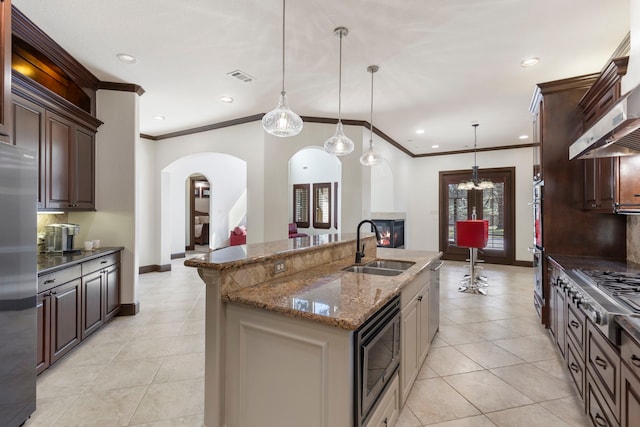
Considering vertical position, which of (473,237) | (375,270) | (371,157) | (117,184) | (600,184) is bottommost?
(375,270)

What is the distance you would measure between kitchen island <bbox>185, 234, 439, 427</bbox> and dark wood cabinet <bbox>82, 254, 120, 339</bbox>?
1973 mm

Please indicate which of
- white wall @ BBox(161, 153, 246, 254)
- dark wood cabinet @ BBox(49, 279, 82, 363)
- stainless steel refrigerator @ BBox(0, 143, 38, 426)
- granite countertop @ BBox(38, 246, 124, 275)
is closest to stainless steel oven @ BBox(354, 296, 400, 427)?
stainless steel refrigerator @ BBox(0, 143, 38, 426)

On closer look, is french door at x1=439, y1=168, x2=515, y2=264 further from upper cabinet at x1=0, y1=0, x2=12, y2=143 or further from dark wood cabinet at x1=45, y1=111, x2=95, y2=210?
upper cabinet at x1=0, y1=0, x2=12, y2=143

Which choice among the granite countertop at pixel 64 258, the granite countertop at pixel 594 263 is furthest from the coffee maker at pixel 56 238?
the granite countertop at pixel 594 263

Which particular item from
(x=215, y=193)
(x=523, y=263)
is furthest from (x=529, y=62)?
(x=215, y=193)

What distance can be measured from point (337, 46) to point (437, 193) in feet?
19.7

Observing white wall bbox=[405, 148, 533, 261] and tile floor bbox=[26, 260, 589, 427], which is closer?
tile floor bbox=[26, 260, 589, 427]

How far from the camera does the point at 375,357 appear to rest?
155 centimetres

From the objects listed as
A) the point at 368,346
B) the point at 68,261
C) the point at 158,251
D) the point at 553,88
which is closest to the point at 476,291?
the point at 553,88

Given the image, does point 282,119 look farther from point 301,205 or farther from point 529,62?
point 301,205

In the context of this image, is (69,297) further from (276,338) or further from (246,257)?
(276,338)

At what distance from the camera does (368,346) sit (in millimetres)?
Result: 1441

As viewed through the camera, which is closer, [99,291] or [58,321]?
[58,321]

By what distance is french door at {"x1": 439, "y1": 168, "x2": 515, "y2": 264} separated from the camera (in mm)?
7164
